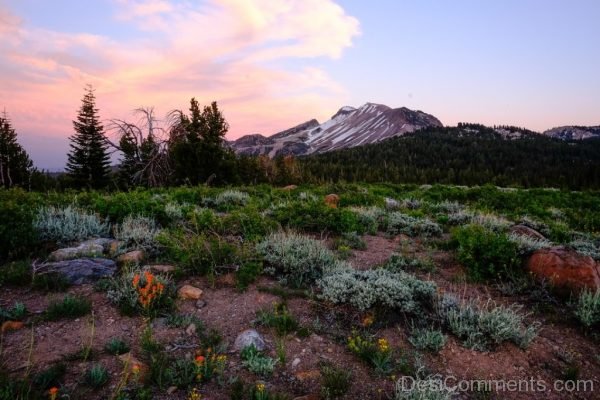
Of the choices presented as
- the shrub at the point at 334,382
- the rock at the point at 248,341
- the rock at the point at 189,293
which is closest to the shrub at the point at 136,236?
the rock at the point at 189,293

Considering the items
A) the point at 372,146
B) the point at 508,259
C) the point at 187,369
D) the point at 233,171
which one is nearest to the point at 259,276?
the point at 187,369

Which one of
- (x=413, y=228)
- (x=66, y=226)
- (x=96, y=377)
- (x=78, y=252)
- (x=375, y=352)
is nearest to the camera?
(x=96, y=377)

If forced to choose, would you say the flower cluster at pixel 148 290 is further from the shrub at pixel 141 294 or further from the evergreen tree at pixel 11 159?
the evergreen tree at pixel 11 159

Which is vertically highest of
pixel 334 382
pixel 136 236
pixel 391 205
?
pixel 136 236

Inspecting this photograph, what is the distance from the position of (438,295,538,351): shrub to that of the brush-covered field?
20 mm

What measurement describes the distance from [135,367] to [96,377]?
1.11 ft

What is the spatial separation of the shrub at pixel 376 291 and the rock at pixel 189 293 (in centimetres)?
184

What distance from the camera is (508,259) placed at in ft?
20.2

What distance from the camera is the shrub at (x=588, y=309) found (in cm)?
461

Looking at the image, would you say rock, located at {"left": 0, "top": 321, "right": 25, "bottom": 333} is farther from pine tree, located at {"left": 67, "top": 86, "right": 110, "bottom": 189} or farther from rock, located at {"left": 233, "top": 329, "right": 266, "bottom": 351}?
pine tree, located at {"left": 67, "top": 86, "right": 110, "bottom": 189}

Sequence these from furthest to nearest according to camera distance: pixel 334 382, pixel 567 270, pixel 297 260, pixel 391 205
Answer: pixel 391 205, pixel 297 260, pixel 567 270, pixel 334 382

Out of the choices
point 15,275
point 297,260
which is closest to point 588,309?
point 297,260

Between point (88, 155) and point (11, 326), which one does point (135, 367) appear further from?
point (88, 155)

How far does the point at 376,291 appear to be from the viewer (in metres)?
4.85
